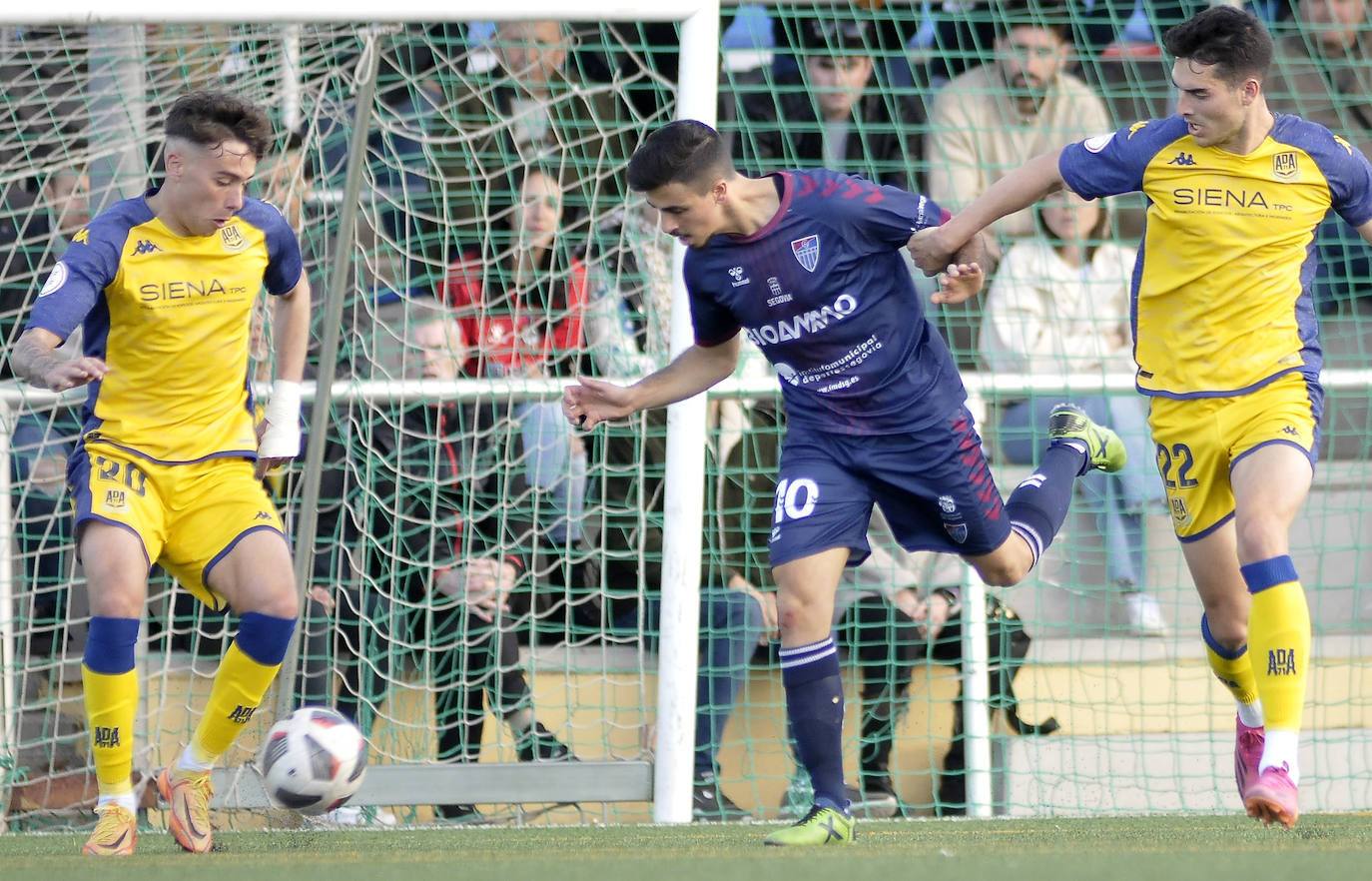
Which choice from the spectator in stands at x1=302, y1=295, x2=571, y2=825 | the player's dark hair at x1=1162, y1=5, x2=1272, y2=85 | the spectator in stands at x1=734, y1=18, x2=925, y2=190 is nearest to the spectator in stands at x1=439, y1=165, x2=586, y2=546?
the spectator in stands at x1=302, y1=295, x2=571, y2=825

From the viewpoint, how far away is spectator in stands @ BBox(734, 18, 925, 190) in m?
6.63

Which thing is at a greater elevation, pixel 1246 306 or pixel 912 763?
pixel 1246 306

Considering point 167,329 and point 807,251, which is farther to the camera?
point 167,329

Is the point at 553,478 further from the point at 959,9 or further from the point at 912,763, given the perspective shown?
the point at 959,9

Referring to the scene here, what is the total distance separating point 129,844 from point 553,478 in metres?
2.40

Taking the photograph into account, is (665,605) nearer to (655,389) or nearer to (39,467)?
(655,389)

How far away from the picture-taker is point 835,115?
6750 millimetres

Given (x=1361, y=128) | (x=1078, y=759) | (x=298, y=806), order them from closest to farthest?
1. (x=298, y=806)
2. (x=1078, y=759)
3. (x=1361, y=128)

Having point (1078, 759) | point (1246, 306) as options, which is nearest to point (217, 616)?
point (1078, 759)

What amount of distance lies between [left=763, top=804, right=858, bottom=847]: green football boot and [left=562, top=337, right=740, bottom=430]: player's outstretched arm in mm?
1268

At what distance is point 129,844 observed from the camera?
168 inches

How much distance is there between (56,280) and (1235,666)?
11.9 ft

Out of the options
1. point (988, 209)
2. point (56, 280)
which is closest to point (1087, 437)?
point (988, 209)

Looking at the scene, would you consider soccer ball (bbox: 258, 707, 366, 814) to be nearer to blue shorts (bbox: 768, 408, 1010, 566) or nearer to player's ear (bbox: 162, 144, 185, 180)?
blue shorts (bbox: 768, 408, 1010, 566)
